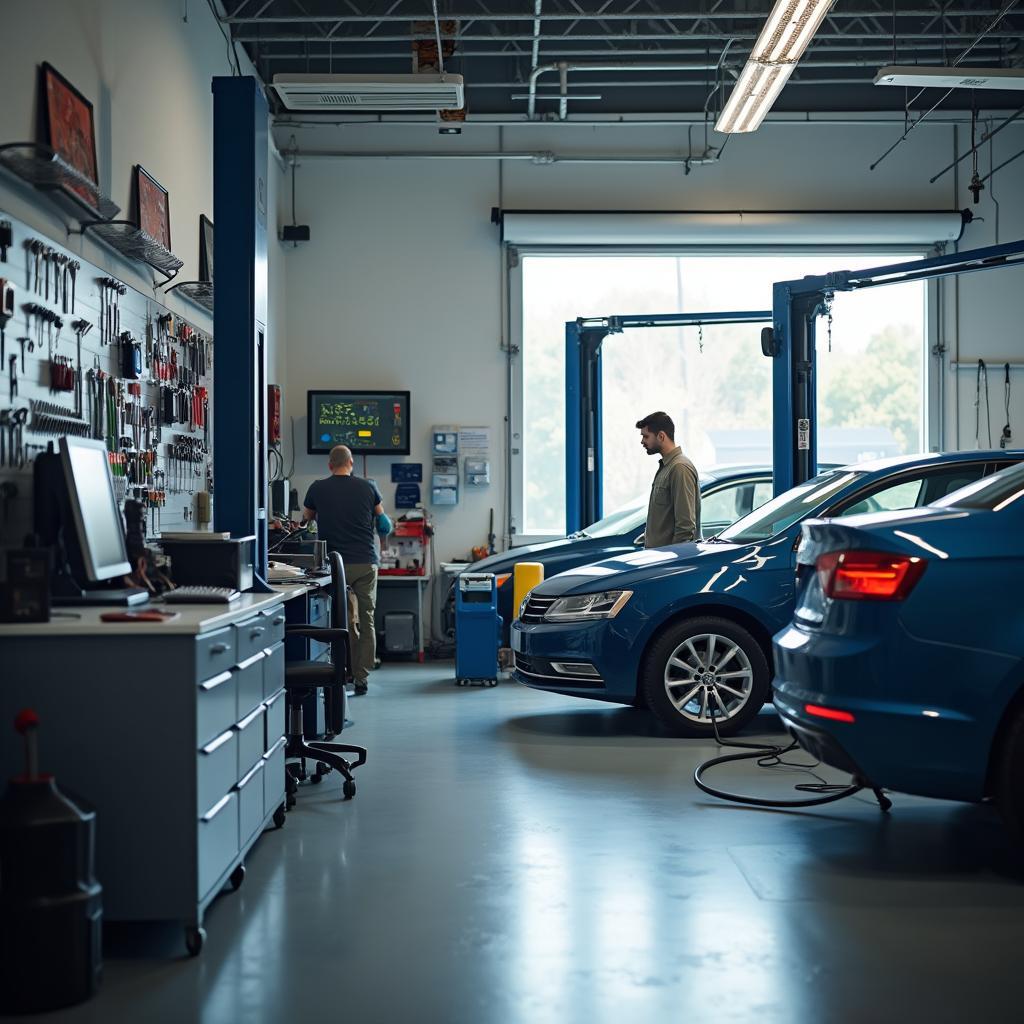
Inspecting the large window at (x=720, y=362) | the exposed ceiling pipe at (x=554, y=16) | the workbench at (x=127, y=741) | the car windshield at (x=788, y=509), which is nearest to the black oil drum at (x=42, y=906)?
the workbench at (x=127, y=741)

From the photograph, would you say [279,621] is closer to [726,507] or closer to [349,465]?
[349,465]

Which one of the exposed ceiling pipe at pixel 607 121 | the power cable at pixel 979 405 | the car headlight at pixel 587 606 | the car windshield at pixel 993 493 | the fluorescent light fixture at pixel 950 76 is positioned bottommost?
the car headlight at pixel 587 606

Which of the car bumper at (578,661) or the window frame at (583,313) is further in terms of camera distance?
the window frame at (583,313)

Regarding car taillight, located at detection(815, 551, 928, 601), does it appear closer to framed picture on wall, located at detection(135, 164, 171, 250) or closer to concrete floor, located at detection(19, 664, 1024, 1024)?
concrete floor, located at detection(19, 664, 1024, 1024)

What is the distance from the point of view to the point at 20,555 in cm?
348

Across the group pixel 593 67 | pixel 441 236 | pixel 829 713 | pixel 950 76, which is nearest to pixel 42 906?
pixel 829 713

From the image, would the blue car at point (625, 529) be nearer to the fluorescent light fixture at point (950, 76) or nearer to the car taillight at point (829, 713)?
the fluorescent light fixture at point (950, 76)

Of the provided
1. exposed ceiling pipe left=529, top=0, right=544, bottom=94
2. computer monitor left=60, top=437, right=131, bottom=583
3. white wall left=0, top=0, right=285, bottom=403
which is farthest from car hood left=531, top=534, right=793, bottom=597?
exposed ceiling pipe left=529, top=0, right=544, bottom=94

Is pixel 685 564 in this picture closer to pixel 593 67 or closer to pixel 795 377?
pixel 795 377

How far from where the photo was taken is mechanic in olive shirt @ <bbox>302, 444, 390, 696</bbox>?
27.6 ft

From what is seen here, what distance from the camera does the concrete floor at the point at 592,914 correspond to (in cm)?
299

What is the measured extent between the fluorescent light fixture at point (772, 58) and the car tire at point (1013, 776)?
188 inches

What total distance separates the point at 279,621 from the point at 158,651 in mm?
1424

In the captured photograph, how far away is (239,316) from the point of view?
579 centimetres
